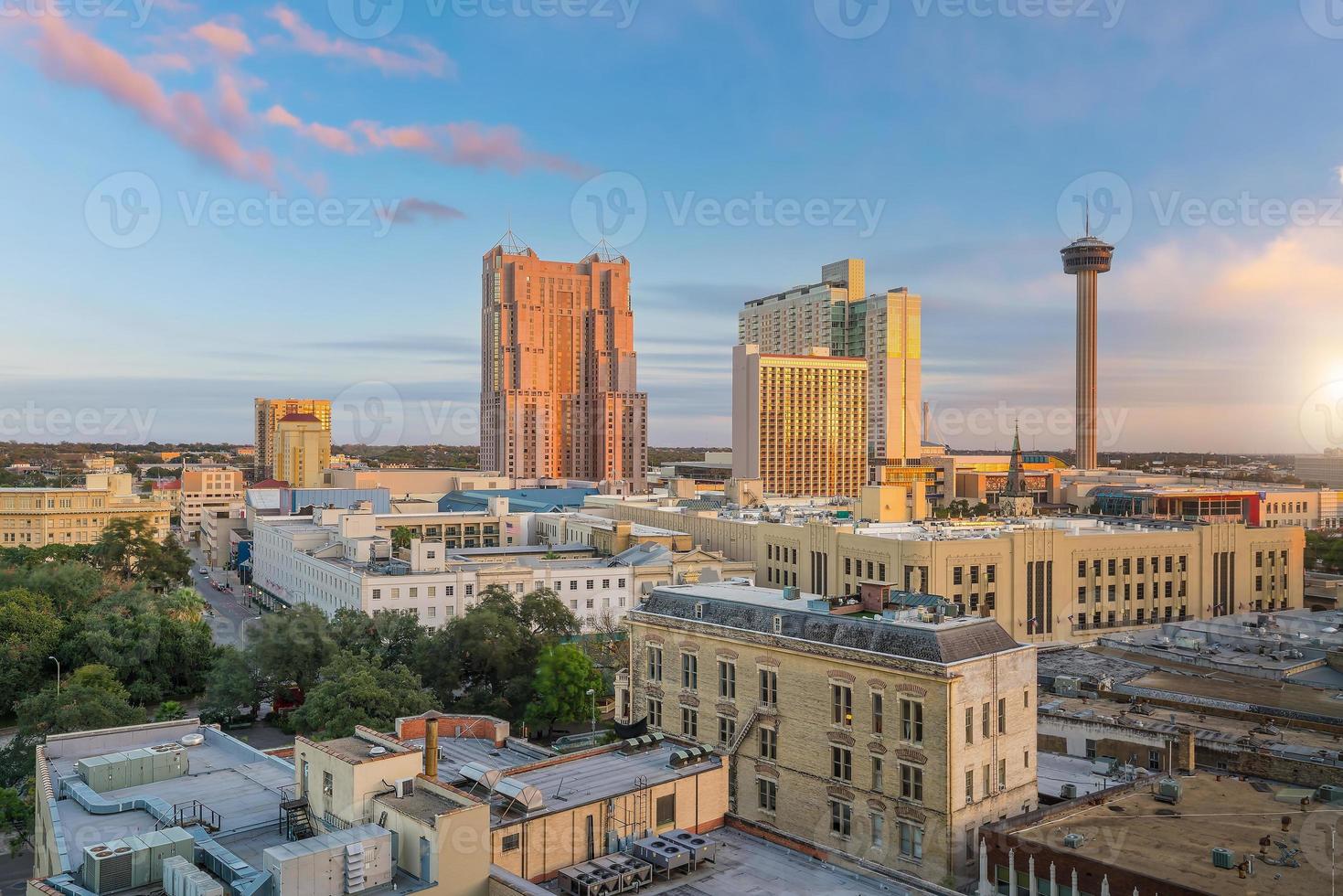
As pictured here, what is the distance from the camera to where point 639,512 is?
116 m

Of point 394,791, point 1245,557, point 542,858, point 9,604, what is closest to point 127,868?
point 394,791

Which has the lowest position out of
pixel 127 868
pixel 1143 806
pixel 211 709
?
pixel 211 709

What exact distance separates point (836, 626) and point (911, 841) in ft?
24.9

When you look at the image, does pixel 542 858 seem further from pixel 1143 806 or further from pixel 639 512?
pixel 639 512

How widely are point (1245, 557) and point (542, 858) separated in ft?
267

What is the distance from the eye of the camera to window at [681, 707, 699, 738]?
40.8 meters

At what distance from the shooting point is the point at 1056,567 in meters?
76.4

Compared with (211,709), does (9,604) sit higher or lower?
higher

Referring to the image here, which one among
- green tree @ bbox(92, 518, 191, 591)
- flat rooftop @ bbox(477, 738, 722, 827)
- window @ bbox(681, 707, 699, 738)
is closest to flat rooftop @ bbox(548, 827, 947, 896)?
flat rooftop @ bbox(477, 738, 722, 827)

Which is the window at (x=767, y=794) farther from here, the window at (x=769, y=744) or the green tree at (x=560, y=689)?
the green tree at (x=560, y=689)

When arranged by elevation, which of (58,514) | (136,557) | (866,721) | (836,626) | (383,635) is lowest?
(136,557)

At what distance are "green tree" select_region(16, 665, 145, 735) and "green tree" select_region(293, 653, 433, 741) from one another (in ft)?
27.7

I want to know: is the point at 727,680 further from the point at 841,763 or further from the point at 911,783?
the point at 911,783

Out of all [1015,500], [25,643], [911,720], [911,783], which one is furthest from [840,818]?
[1015,500]
